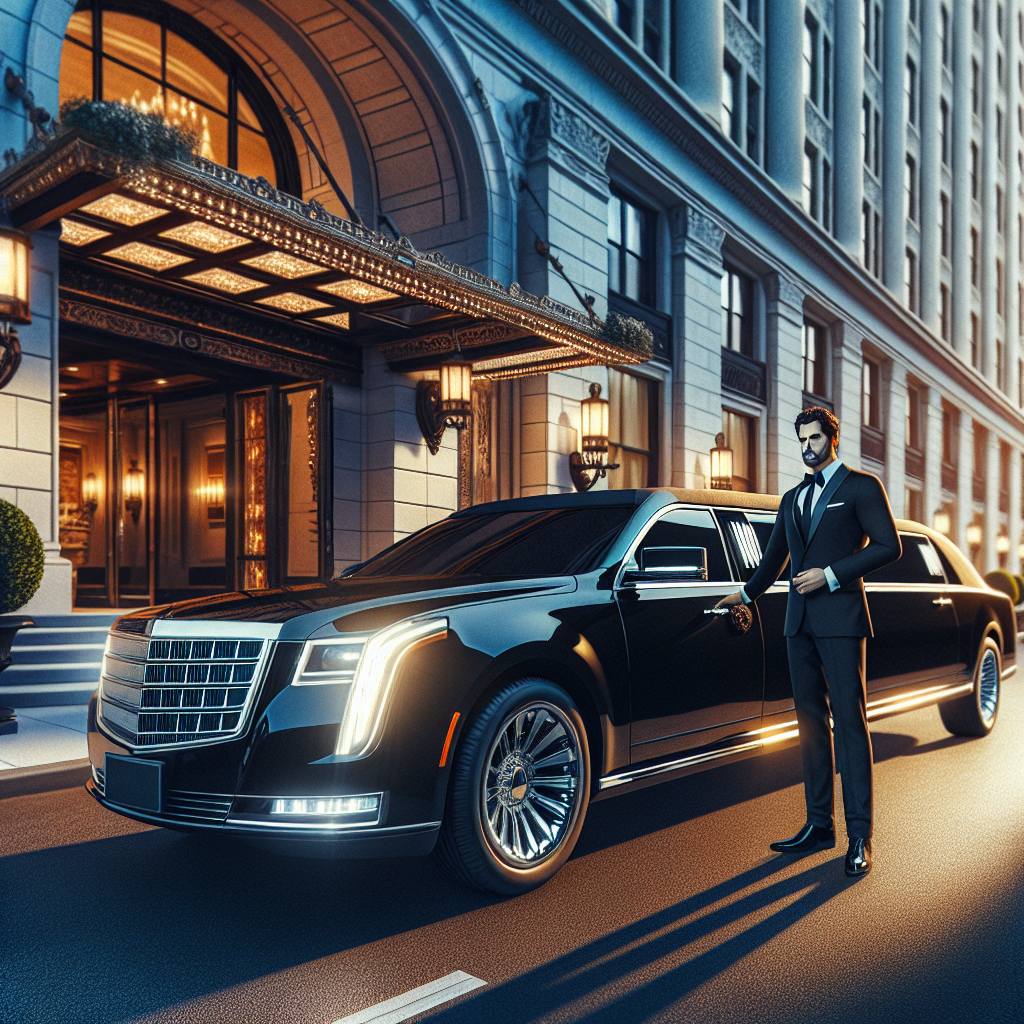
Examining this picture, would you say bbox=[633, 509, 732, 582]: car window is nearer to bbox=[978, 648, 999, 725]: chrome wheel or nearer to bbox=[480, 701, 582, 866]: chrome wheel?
bbox=[480, 701, 582, 866]: chrome wheel

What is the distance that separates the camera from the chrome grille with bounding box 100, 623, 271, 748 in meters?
3.78

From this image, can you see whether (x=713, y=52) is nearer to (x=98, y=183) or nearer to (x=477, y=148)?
(x=477, y=148)

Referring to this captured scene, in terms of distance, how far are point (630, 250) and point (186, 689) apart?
16.2 metres

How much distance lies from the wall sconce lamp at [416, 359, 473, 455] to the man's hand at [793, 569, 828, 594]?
907 centimetres

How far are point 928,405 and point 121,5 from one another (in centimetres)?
3081

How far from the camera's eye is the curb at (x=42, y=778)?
585 centimetres

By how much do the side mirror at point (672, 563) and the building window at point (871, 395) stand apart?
27.7 meters

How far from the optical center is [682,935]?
12.0ft

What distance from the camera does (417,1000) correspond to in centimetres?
307

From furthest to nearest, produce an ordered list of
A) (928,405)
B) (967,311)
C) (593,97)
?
(967,311), (928,405), (593,97)

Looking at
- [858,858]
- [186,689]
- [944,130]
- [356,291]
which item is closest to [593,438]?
[356,291]

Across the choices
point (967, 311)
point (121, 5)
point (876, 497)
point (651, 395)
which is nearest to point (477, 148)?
point (121, 5)

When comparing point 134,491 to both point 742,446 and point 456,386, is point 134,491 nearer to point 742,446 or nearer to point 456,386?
point 456,386

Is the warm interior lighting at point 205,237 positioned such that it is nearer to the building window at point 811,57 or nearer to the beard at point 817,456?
the beard at point 817,456
